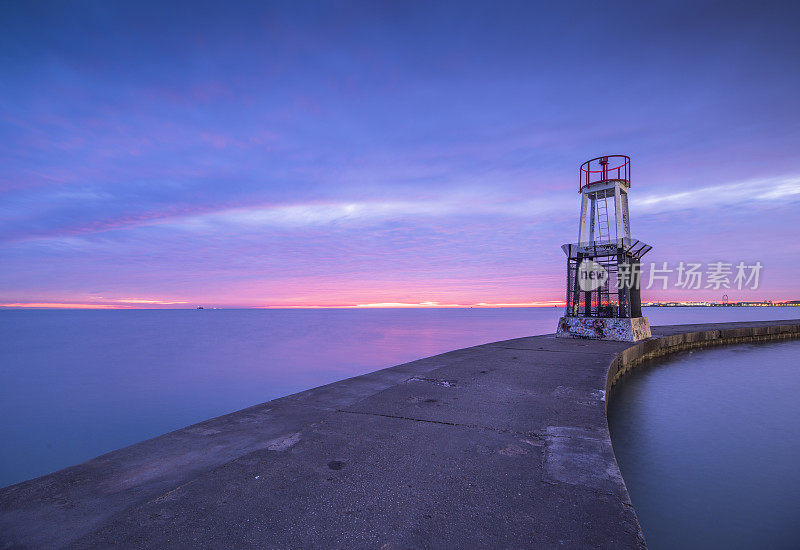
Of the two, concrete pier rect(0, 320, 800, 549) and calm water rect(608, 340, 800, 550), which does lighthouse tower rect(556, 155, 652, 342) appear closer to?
calm water rect(608, 340, 800, 550)

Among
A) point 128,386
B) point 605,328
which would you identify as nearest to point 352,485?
point 605,328

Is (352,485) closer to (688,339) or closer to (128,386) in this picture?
(128,386)

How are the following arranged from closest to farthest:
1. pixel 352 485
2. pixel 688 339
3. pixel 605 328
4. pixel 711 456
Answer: pixel 352 485, pixel 711 456, pixel 605 328, pixel 688 339

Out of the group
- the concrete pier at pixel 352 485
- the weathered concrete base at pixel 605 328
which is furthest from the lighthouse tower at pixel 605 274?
the concrete pier at pixel 352 485

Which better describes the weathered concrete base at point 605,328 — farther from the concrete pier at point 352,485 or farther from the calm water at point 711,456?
the concrete pier at point 352,485

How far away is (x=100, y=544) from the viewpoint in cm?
244

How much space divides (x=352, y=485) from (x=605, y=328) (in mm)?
14658

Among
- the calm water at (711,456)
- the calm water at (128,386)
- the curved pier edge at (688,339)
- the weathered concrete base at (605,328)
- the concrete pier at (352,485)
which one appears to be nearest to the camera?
the concrete pier at (352,485)

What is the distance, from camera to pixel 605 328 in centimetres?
1466

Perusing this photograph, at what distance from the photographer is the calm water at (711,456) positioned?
16.2 feet

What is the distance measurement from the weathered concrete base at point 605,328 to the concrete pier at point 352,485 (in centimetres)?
1053

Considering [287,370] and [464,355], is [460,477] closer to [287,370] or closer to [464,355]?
[464,355]

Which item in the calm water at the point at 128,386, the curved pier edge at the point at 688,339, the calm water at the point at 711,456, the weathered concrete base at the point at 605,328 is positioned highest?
the weathered concrete base at the point at 605,328

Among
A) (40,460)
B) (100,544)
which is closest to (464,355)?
(100,544)
